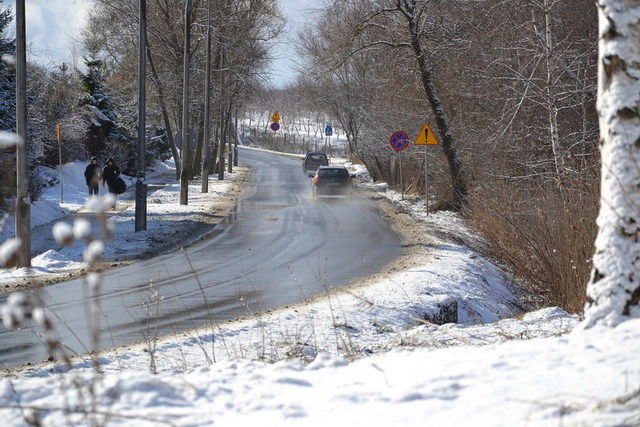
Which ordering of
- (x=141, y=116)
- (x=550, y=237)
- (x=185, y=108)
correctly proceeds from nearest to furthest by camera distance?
(x=550, y=237), (x=141, y=116), (x=185, y=108)

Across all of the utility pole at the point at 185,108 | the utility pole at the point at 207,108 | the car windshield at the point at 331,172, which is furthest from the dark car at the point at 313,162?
the utility pole at the point at 185,108

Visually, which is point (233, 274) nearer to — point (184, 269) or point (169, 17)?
point (184, 269)

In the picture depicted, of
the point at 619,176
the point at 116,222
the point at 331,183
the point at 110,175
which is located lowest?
the point at 116,222

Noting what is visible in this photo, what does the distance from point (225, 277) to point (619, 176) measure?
10188mm

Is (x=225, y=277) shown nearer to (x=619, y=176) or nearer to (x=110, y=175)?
(x=619, y=176)

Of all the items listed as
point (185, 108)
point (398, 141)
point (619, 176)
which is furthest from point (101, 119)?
point (619, 176)

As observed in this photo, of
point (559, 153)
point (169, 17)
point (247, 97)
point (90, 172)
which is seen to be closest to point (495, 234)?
point (559, 153)

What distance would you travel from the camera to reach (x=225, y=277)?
14375 mm

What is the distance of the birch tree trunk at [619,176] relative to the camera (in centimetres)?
481

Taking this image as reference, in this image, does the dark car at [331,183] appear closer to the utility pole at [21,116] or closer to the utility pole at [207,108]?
the utility pole at [207,108]

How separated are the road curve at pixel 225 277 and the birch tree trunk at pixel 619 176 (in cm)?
305

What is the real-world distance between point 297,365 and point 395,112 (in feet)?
94.1

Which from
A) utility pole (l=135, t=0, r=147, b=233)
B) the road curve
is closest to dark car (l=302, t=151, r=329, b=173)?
the road curve

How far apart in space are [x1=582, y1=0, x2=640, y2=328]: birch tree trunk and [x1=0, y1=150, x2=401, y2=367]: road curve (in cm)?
305
